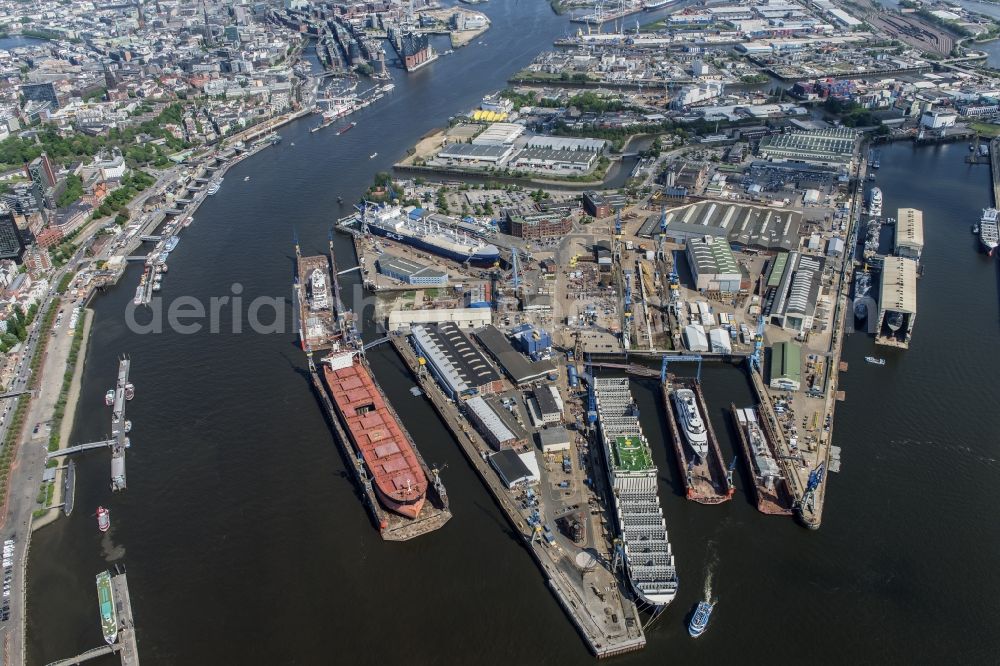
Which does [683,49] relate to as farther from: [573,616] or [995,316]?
[573,616]

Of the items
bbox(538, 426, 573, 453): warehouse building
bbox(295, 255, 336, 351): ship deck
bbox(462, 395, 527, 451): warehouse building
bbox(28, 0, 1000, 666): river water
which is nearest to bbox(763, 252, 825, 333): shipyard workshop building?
bbox(28, 0, 1000, 666): river water

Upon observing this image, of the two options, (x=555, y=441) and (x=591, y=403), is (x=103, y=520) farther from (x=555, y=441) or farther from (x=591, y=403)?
(x=591, y=403)

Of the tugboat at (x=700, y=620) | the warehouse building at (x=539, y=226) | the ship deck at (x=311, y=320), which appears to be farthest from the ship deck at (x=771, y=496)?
the warehouse building at (x=539, y=226)

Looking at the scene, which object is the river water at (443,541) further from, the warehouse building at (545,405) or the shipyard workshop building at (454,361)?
the warehouse building at (545,405)

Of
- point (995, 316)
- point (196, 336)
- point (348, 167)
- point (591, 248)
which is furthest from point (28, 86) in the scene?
point (995, 316)

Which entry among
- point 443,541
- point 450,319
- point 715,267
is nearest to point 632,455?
point 443,541
